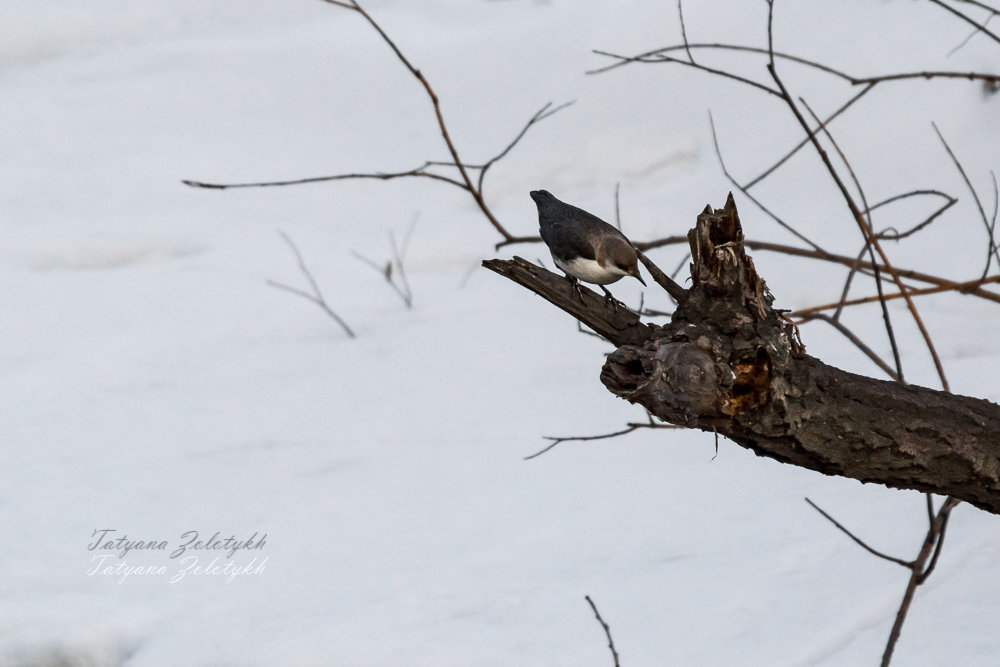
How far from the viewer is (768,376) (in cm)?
99

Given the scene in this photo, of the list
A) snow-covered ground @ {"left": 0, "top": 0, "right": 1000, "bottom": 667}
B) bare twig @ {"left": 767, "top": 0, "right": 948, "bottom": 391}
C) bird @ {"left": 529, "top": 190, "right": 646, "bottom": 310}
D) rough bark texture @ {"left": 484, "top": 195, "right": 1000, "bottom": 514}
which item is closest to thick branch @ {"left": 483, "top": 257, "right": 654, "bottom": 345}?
rough bark texture @ {"left": 484, "top": 195, "right": 1000, "bottom": 514}

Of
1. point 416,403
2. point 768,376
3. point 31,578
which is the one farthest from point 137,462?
point 768,376

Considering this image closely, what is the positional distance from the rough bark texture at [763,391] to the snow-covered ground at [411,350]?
88 cm

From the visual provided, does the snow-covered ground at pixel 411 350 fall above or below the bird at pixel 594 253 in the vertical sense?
below

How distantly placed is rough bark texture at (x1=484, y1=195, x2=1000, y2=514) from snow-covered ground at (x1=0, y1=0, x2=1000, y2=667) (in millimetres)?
880

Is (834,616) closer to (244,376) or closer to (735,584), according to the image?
(735,584)

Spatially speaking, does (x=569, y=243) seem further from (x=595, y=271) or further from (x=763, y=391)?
(x=763, y=391)

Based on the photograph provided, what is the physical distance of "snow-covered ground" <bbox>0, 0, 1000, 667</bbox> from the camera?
1971mm

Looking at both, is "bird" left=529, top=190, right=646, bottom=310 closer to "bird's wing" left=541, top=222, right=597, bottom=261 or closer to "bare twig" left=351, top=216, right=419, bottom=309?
"bird's wing" left=541, top=222, right=597, bottom=261

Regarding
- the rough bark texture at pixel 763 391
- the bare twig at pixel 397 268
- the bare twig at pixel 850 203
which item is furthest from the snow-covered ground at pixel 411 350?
the rough bark texture at pixel 763 391

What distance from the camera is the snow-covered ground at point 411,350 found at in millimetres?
1971

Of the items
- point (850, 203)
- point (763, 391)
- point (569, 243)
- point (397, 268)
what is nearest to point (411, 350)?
point (397, 268)

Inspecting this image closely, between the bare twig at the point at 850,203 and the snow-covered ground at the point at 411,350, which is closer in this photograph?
the bare twig at the point at 850,203

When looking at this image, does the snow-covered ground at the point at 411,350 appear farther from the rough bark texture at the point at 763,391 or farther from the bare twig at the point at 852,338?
the rough bark texture at the point at 763,391
